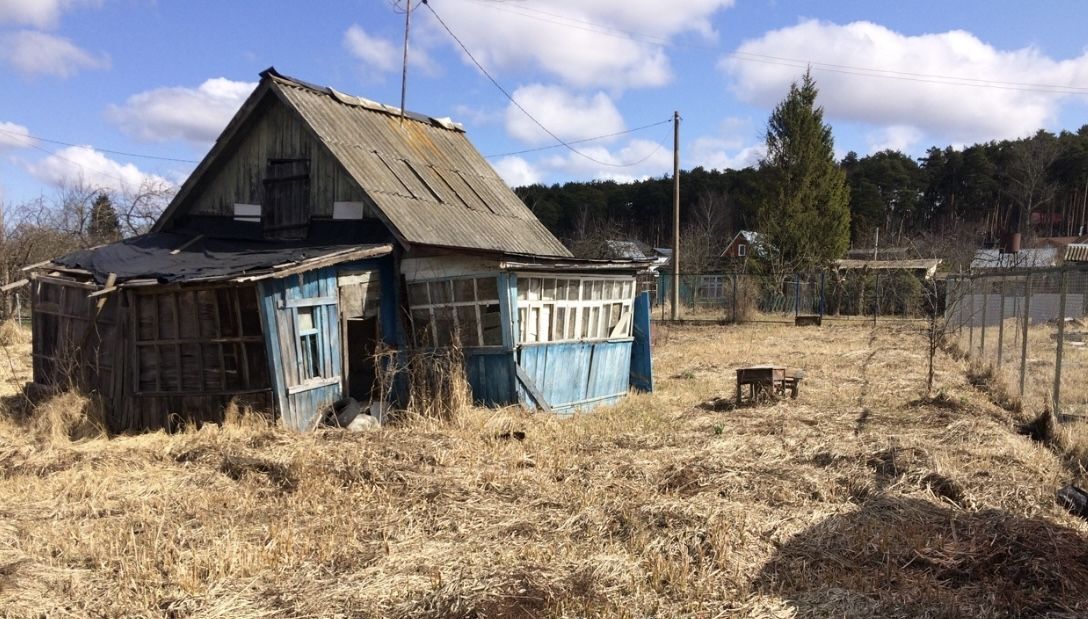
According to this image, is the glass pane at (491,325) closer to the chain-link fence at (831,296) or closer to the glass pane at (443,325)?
the glass pane at (443,325)

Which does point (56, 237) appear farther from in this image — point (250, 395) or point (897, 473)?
point (897, 473)

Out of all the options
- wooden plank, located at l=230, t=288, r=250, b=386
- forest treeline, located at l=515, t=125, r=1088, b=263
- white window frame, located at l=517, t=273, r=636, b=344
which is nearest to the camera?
wooden plank, located at l=230, t=288, r=250, b=386

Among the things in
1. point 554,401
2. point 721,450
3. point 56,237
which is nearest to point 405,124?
point 554,401

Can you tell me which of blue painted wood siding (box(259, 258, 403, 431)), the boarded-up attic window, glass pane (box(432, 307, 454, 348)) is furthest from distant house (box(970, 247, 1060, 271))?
blue painted wood siding (box(259, 258, 403, 431))

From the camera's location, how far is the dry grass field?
4660 millimetres

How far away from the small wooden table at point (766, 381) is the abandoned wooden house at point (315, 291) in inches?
93.0

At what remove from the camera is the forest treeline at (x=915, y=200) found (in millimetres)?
58344

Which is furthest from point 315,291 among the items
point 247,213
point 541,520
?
point 541,520

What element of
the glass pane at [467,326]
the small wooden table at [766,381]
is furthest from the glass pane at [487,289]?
the small wooden table at [766,381]

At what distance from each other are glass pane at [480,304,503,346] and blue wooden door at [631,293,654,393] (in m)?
3.70

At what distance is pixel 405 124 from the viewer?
15672 mm

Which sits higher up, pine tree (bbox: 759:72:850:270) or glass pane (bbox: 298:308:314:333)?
pine tree (bbox: 759:72:850:270)

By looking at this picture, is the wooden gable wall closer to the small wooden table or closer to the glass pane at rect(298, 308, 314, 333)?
the glass pane at rect(298, 308, 314, 333)

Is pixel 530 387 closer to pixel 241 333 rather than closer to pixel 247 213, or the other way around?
pixel 241 333
